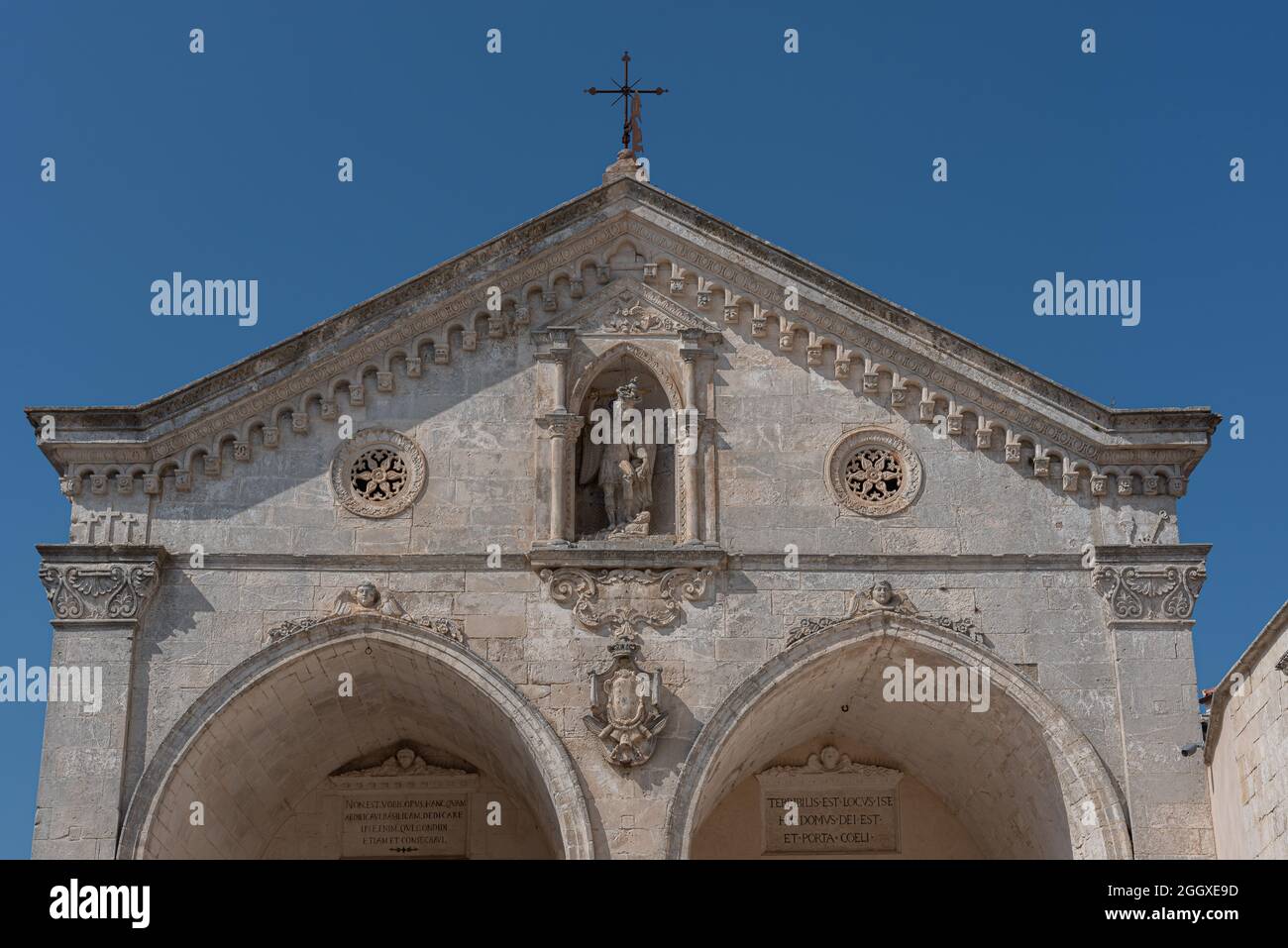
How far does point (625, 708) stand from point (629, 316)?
4326 millimetres

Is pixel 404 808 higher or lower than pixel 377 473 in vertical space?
lower

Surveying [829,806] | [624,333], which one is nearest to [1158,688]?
[829,806]

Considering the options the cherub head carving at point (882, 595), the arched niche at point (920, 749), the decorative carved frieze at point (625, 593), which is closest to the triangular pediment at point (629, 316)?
the decorative carved frieze at point (625, 593)

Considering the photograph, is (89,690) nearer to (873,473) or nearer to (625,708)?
(625,708)

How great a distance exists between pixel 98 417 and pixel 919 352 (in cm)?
844

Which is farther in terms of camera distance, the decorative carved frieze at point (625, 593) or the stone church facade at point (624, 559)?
the decorative carved frieze at point (625, 593)

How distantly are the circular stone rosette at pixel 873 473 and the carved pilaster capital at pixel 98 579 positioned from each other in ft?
22.7

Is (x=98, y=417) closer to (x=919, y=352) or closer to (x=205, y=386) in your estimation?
(x=205, y=386)

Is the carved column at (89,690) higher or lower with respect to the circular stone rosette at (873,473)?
lower

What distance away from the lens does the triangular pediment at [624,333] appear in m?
20.3

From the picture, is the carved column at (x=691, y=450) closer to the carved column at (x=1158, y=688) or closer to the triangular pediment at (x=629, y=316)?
the triangular pediment at (x=629, y=316)

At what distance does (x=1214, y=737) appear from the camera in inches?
742

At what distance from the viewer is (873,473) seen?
20.6 meters
